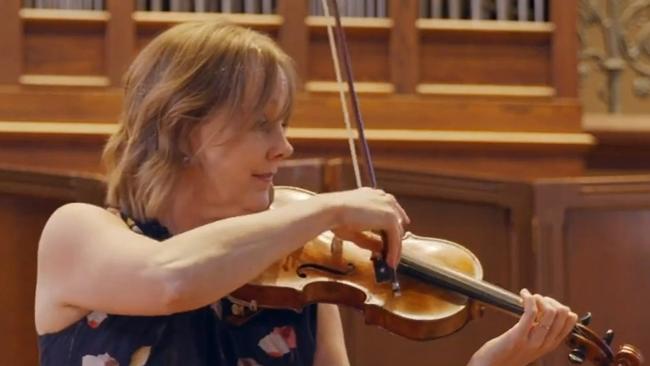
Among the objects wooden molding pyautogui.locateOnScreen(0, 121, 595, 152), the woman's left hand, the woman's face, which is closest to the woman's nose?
the woman's face

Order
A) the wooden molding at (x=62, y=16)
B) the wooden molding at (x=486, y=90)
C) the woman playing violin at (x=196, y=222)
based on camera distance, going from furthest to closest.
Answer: the wooden molding at (x=486, y=90)
the wooden molding at (x=62, y=16)
the woman playing violin at (x=196, y=222)

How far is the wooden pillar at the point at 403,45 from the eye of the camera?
3.81 m

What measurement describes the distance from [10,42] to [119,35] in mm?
314

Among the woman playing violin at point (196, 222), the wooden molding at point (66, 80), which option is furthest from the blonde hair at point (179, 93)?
the wooden molding at point (66, 80)

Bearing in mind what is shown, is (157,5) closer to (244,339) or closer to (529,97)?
(529,97)

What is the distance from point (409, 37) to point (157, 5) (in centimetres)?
76

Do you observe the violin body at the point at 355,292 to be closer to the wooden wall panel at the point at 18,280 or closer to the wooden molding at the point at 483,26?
the wooden wall panel at the point at 18,280

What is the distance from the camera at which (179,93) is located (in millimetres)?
1788

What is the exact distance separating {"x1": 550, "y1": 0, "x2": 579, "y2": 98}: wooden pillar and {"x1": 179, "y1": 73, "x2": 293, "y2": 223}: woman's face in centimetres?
218

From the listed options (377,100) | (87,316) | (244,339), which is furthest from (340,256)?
(377,100)

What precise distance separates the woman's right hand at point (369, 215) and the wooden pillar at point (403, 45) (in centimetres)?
203

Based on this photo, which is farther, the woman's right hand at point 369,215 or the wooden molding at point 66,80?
the wooden molding at point 66,80

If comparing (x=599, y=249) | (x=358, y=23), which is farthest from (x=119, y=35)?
(x=599, y=249)

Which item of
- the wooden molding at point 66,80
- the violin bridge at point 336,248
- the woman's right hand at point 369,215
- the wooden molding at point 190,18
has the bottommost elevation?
the violin bridge at point 336,248
